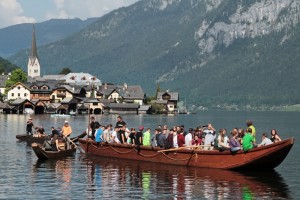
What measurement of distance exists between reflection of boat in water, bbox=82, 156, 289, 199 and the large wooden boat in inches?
20.8

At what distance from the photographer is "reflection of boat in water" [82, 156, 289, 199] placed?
42.2m

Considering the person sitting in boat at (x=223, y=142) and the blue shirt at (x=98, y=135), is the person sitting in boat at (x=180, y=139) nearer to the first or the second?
the person sitting in boat at (x=223, y=142)

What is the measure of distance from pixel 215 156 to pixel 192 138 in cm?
375

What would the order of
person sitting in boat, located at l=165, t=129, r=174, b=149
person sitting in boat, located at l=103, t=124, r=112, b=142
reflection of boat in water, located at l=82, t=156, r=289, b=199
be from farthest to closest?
person sitting in boat, located at l=103, t=124, r=112, b=142 < person sitting in boat, located at l=165, t=129, r=174, b=149 < reflection of boat in water, located at l=82, t=156, r=289, b=199

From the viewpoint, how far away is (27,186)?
43.9m

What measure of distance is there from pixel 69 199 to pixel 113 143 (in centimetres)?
1902

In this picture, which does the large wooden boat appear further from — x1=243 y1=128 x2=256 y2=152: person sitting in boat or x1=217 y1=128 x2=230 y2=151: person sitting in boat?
x1=217 y1=128 x2=230 y2=151: person sitting in boat

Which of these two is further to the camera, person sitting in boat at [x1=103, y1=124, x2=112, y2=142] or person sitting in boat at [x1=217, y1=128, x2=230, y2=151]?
person sitting in boat at [x1=103, y1=124, x2=112, y2=142]

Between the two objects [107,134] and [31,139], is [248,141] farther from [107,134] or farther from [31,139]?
[31,139]

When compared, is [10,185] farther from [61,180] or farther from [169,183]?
[169,183]

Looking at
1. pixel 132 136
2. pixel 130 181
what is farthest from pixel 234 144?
pixel 132 136

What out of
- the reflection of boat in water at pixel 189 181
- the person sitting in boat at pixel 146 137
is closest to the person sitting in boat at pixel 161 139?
the person sitting in boat at pixel 146 137

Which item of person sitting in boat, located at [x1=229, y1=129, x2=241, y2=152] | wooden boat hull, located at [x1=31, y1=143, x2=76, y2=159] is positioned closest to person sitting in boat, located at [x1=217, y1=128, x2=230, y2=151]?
person sitting in boat, located at [x1=229, y1=129, x2=241, y2=152]

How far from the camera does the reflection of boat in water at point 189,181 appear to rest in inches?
1663
